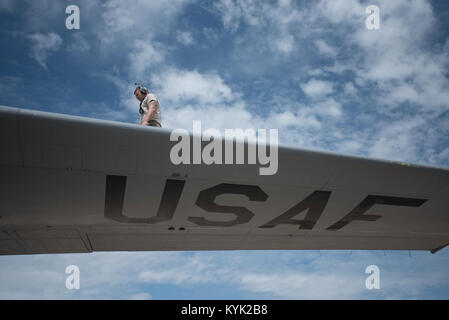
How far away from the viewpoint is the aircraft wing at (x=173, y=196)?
161 inches

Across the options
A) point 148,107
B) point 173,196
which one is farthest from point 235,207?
point 148,107

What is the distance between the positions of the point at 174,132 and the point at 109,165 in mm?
1157

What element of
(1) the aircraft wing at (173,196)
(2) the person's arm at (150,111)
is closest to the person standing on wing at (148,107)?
(2) the person's arm at (150,111)

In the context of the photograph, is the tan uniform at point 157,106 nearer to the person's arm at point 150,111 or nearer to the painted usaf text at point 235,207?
the person's arm at point 150,111

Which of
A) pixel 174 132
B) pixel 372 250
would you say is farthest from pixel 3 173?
pixel 372 250

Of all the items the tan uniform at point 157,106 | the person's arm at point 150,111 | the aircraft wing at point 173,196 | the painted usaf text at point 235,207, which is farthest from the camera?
the tan uniform at point 157,106

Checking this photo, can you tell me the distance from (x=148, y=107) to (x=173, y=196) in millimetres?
2004

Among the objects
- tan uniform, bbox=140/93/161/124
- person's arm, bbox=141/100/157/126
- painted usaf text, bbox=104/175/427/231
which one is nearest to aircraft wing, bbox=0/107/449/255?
painted usaf text, bbox=104/175/427/231

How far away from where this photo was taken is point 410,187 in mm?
5816

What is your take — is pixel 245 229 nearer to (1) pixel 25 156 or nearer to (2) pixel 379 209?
(2) pixel 379 209

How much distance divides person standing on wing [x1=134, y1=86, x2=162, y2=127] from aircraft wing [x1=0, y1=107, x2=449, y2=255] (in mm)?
1475

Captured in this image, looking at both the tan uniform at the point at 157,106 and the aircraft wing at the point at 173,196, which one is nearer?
the aircraft wing at the point at 173,196

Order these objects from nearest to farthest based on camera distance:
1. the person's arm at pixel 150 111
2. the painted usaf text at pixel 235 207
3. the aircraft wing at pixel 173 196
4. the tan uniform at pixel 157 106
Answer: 1. the aircraft wing at pixel 173 196
2. the painted usaf text at pixel 235 207
3. the person's arm at pixel 150 111
4. the tan uniform at pixel 157 106

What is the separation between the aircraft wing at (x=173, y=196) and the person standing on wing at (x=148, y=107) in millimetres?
1475
